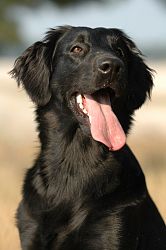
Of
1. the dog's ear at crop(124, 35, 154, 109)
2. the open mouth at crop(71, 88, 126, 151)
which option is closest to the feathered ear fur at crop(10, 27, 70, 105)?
the open mouth at crop(71, 88, 126, 151)

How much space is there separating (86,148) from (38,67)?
725mm

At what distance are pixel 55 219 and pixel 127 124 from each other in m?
0.90

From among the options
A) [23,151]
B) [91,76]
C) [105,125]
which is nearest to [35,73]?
[91,76]

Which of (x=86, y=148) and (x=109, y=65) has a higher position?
(x=109, y=65)

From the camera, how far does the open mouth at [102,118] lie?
17.3 feet

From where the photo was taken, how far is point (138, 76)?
19.1 ft

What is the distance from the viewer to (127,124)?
5.54 metres

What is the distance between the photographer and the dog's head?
5266 millimetres

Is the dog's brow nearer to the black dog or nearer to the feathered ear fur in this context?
the black dog

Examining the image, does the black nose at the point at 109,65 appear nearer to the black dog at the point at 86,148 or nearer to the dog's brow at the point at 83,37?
the black dog at the point at 86,148

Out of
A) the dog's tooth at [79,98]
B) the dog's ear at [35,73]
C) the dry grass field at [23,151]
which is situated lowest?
the dry grass field at [23,151]

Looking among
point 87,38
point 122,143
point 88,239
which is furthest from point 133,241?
point 87,38

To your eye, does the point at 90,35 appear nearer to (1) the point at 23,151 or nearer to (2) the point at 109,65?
(2) the point at 109,65

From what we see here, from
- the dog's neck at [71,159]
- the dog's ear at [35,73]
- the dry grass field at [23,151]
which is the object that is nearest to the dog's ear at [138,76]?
the dog's neck at [71,159]
